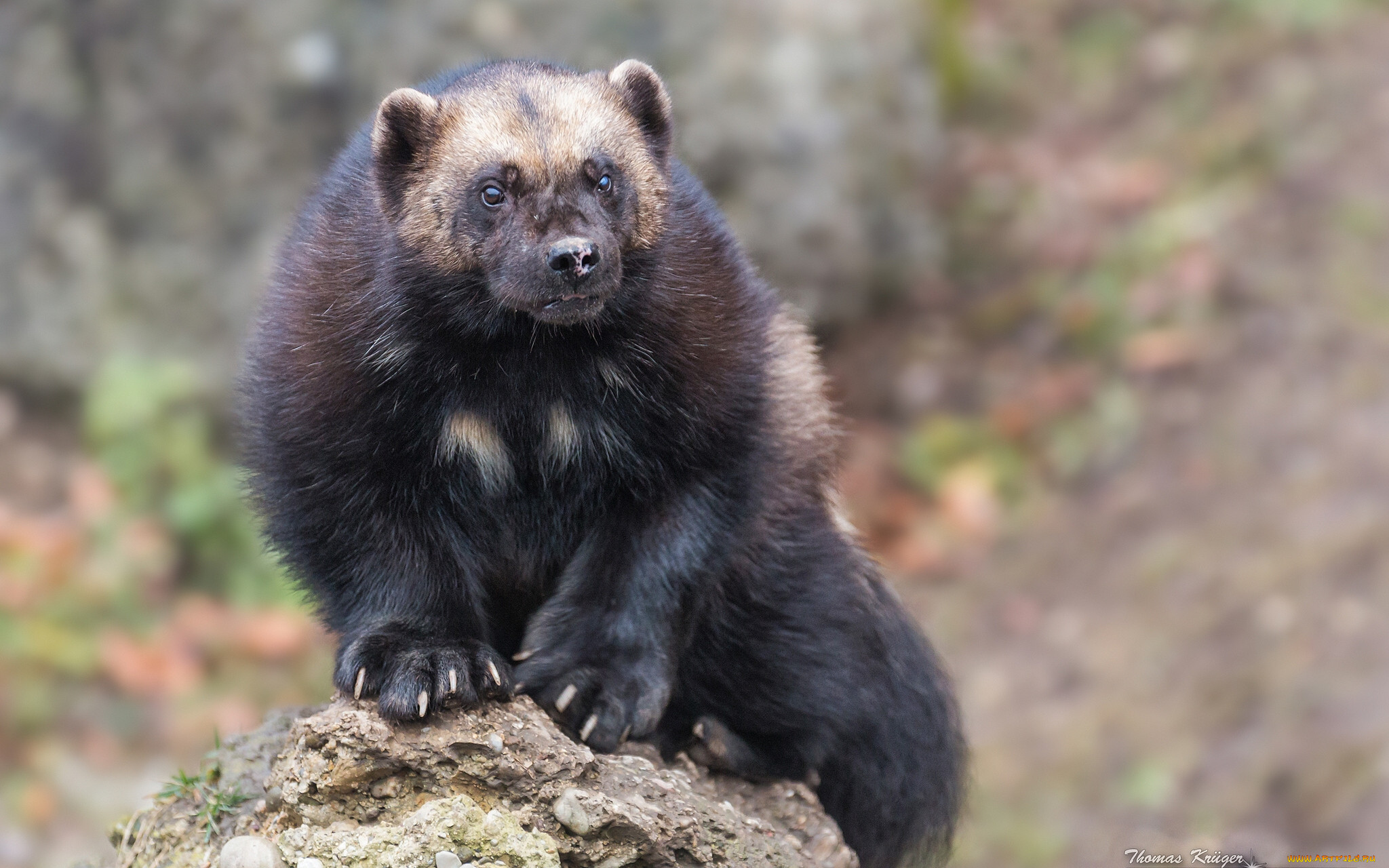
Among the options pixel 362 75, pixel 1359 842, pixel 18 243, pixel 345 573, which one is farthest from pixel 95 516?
pixel 1359 842

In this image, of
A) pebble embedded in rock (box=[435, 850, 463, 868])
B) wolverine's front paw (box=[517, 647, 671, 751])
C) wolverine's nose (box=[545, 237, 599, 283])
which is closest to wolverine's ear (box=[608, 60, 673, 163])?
wolverine's nose (box=[545, 237, 599, 283])

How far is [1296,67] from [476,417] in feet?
→ 24.2

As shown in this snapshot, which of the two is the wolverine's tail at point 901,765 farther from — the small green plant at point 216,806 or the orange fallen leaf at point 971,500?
the orange fallen leaf at point 971,500

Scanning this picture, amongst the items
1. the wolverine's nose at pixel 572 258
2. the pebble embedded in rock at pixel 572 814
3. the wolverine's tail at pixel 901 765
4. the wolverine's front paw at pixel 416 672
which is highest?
the wolverine's nose at pixel 572 258

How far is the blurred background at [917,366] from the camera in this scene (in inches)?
279

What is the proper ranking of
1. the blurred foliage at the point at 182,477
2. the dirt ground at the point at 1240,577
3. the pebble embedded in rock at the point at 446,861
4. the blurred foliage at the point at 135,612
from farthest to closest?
the blurred foliage at the point at 182,477
the blurred foliage at the point at 135,612
the dirt ground at the point at 1240,577
the pebble embedded in rock at the point at 446,861

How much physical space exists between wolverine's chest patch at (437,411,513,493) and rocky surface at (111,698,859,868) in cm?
56

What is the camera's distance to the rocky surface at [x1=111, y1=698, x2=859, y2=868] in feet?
10.6

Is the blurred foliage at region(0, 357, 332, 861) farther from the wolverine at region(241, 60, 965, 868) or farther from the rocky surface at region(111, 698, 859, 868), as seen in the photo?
the rocky surface at region(111, 698, 859, 868)

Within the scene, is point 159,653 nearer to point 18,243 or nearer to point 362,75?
point 18,243

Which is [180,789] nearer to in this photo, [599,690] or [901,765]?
[599,690]

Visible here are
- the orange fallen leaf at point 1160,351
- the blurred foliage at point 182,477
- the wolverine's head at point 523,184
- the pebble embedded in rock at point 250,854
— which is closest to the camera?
the pebble embedded in rock at point 250,854

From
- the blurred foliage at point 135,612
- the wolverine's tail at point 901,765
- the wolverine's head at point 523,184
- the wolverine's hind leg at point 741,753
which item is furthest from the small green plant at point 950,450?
the wolverine's head at point 523,184

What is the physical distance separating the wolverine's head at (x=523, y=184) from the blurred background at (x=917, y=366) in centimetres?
374
